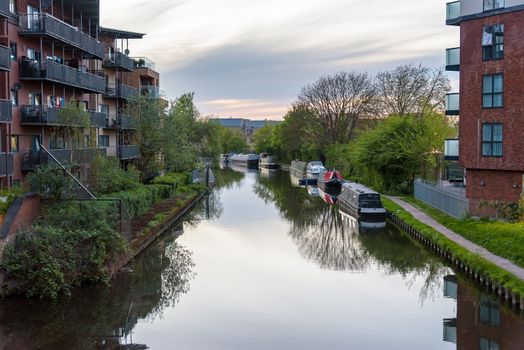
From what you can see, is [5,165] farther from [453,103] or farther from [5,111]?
[453,103]

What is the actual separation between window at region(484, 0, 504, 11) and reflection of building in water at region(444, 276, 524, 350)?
15.4m

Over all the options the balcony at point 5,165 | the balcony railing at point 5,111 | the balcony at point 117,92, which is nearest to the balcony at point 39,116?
the balcony railing at point 5,111

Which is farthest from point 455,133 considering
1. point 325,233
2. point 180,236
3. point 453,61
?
point 180,236

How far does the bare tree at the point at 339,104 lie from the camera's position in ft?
243

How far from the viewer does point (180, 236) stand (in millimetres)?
31188

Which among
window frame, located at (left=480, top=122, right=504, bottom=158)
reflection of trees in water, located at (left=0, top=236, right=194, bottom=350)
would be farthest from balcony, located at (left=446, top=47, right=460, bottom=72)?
reflection of trees in water, located at (left=0, top=236, right=194, bottom=350)

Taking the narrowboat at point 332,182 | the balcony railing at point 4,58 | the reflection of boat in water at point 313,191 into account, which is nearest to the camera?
the balcony railing at point 4,58

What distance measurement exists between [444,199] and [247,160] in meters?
83.3

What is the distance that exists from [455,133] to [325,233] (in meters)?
17.0

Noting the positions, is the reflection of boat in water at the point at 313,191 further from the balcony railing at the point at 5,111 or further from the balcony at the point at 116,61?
the balcony railing at the point at 5,111

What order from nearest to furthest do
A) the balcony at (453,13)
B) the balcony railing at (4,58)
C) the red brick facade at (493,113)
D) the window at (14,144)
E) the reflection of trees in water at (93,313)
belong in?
the reflection of trees in water at (93,313)
the balcony railing at (4,58)
the window at (14,144)
the red brick facade at (493,113)
the balcony at (453,13)

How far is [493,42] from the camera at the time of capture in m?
28.5

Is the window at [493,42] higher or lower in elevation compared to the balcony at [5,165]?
higher

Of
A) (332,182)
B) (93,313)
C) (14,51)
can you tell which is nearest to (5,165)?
(14,51)
